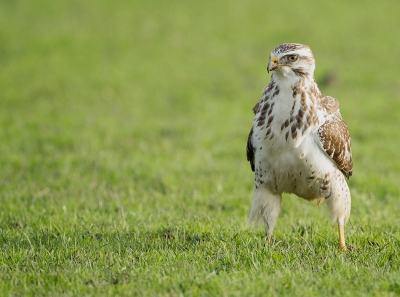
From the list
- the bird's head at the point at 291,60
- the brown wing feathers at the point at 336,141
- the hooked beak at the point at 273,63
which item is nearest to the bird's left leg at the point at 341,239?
the brown wing feathers at the point at 336,141

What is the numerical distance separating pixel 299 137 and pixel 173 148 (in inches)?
218

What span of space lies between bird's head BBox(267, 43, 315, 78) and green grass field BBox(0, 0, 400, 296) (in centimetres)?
157

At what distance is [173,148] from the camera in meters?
10.8

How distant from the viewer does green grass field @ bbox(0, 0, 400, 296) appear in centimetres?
476

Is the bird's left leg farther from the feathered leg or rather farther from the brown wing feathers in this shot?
the brown wing feathers

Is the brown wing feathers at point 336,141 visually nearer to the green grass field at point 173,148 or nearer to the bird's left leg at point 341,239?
the bird's left leg at point 341,239

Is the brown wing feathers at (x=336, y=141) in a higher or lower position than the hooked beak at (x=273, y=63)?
lower

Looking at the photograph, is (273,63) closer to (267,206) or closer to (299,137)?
(299,137)

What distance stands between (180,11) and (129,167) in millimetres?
12426

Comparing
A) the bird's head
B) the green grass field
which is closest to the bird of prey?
the bird's head

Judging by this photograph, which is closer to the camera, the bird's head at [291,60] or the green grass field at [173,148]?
the green grass field at [173,148]

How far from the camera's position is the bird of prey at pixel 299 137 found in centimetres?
541

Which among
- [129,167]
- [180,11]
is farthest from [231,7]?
[129,167]

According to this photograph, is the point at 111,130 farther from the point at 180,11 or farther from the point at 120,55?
the point at 180,11
